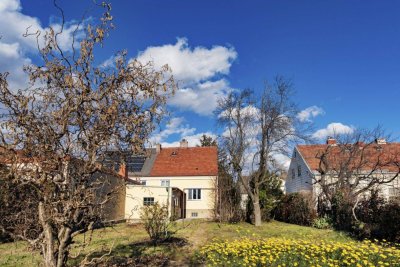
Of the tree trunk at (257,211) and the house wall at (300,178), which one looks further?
the house wall at (300,178)

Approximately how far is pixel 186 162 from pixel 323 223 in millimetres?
20525

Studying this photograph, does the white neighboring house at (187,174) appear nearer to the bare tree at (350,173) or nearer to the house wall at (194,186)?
the house wall at (194,186)

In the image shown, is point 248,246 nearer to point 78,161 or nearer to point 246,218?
point 78,161

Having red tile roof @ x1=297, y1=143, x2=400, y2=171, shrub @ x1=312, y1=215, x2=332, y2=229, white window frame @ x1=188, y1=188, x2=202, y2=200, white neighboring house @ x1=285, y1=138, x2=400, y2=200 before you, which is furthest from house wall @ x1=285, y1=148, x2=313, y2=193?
shrub @ x1=312, y1=215, x2=332, y2=229

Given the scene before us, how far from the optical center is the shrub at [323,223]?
21.5m

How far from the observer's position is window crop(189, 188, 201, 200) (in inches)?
1467

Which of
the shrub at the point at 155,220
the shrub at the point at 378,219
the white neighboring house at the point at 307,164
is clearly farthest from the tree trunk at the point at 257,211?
the shrub at the point at 155,220

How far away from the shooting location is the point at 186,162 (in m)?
40.1

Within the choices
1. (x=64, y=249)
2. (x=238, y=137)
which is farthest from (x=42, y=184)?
(x=238, y=137)

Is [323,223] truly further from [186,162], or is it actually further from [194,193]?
[186,162]

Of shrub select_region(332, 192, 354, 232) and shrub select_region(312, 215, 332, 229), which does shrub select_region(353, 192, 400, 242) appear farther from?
shrub select_region(312, 215, 332, 229)

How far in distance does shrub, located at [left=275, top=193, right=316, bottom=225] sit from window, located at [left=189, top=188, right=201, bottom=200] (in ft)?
35.3

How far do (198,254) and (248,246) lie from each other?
1431 millimetres

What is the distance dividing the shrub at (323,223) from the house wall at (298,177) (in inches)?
430
